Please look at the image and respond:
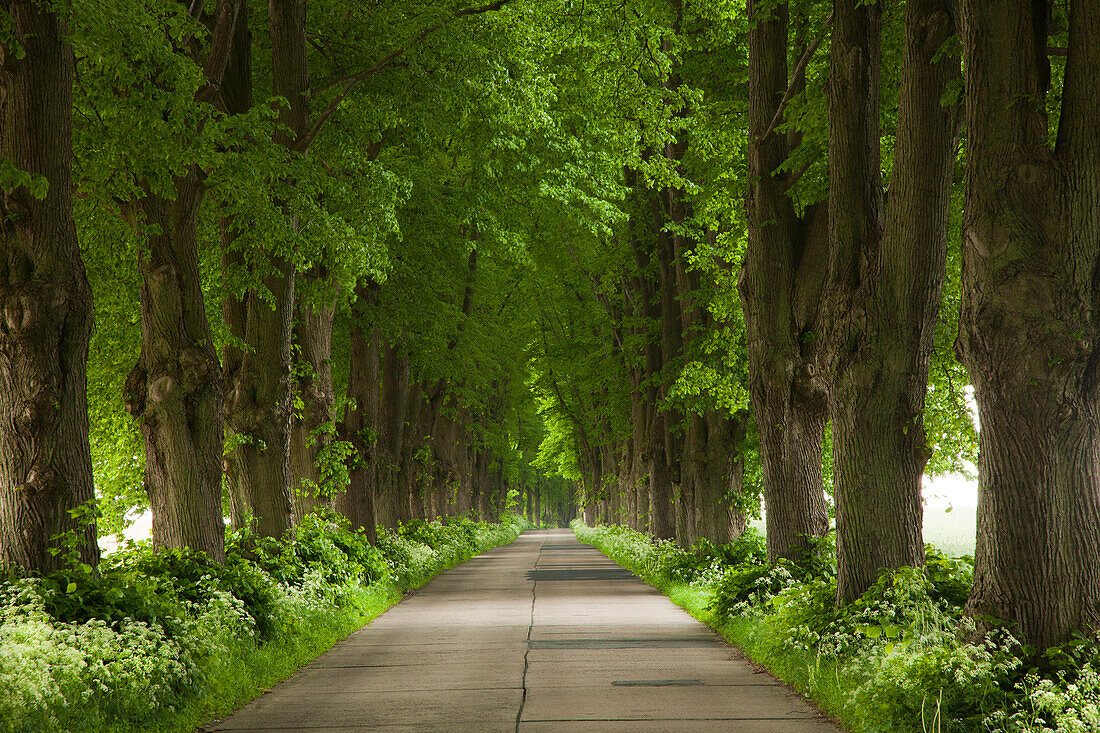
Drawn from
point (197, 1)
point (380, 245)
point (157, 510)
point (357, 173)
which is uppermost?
point (197, 1)

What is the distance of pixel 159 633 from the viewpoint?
7.97 metres

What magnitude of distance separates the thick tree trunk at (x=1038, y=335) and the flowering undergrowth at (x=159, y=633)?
6.27m

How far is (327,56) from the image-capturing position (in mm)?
16453

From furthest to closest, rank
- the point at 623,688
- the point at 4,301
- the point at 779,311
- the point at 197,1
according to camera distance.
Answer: the point at 779,311 < the point at 197,1 < the point at 623,688 < the point at 4,301

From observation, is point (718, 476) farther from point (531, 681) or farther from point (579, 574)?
point (531, 681)

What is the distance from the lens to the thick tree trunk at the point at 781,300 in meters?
12.6

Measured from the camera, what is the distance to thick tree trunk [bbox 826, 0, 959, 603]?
8.70m

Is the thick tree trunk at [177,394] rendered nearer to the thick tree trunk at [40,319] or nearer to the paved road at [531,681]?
the paved road at [531,681]

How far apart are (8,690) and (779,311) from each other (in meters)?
9.76

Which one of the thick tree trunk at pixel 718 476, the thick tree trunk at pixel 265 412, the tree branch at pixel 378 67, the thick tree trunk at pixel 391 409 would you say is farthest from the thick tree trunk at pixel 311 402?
the thick tree trunk at pixel 718 476

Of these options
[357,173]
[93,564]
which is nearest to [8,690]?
[93,564]

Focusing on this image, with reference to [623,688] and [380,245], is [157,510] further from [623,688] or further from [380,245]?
[623,688]

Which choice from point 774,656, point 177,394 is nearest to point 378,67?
point 177,394

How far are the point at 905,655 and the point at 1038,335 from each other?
8.09ft
